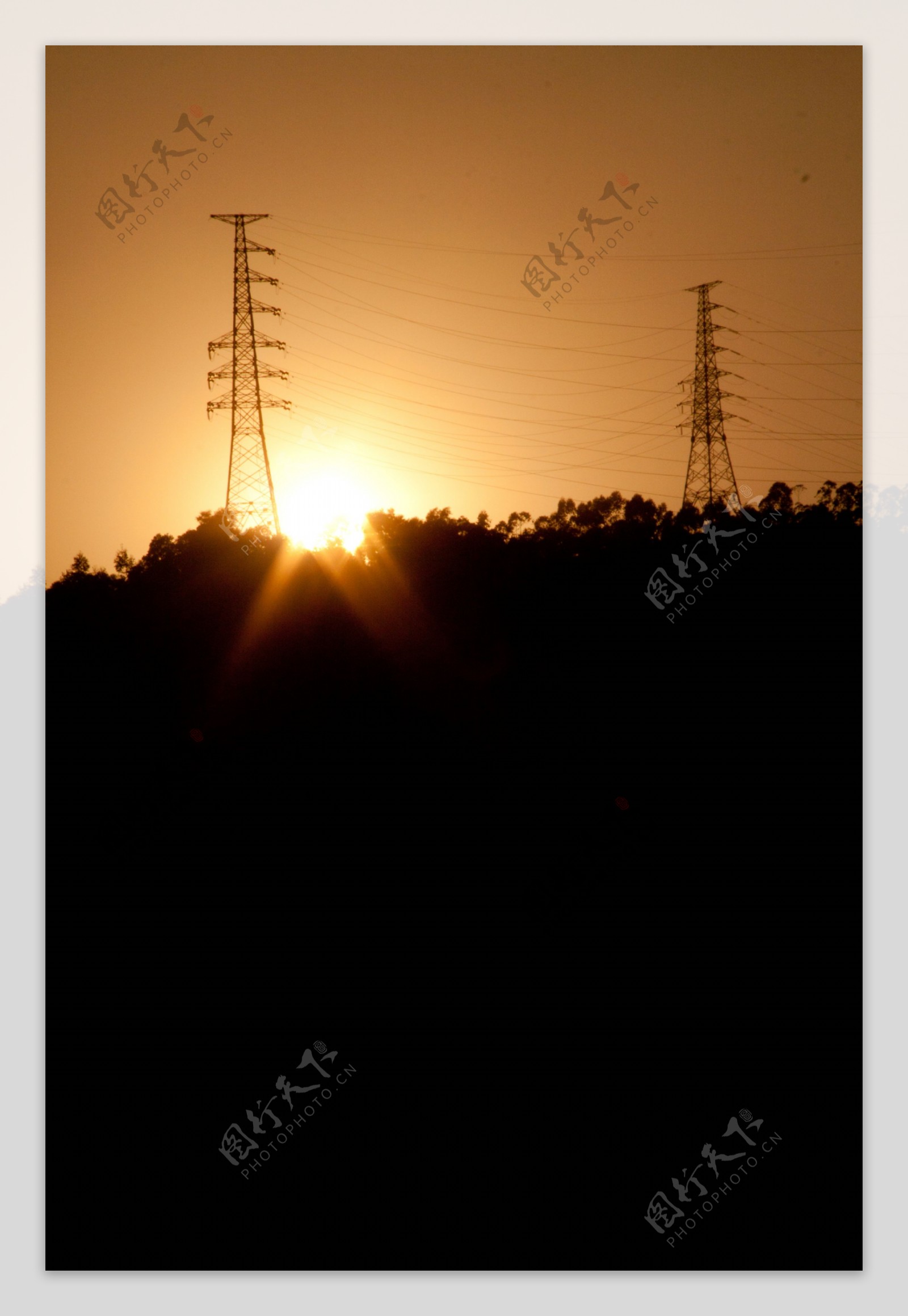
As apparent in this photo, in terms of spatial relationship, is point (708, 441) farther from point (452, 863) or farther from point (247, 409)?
point (452, 863)

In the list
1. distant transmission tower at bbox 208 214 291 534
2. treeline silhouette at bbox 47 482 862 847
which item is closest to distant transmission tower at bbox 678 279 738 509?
treeline silhouette at bbox 47 482 862 847

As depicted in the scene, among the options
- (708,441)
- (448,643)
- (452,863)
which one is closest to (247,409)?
(448,643)

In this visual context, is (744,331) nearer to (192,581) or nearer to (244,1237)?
(192,581)

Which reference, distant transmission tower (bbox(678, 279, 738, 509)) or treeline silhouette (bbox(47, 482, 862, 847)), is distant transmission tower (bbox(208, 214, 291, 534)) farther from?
distant transmission tower (bbox(678, 279, 738, 509))

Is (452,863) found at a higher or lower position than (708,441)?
lower

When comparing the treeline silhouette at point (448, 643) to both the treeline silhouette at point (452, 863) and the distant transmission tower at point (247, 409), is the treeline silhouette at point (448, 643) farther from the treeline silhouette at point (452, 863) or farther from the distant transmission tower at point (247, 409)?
the distant transmission tower at point (247, 409)

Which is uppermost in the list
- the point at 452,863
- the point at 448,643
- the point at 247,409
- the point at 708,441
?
the point at 247,409

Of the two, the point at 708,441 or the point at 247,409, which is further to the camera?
the point at 247,409

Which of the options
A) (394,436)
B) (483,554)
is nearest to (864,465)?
(483,554)
